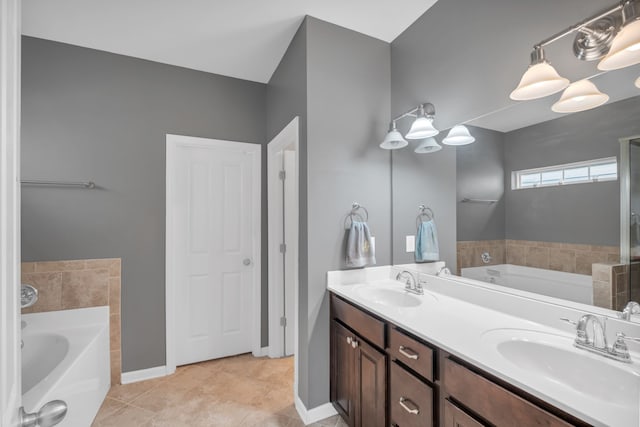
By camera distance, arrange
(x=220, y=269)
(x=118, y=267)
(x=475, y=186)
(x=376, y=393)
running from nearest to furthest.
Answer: (x=376, y=393) < (x=475, y=186) < (x=118, y=267) < (x=220, y=269)

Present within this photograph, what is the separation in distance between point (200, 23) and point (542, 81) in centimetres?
210

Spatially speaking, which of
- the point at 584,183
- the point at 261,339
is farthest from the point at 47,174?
the point at 584,183

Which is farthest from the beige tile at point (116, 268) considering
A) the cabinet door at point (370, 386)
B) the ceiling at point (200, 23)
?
the cabinet door at point (370, 386)

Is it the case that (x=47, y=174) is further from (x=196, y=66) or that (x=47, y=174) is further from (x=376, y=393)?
(x=376, y=393)

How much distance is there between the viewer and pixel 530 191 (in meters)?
1.40

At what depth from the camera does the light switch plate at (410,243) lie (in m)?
2.12

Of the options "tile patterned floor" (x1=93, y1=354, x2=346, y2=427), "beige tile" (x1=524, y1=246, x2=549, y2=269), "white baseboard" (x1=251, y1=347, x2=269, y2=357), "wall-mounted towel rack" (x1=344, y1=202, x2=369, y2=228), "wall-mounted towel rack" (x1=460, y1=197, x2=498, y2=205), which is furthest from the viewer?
"white baseboard" (x1=251, y1=347, x2=269, y2=357)

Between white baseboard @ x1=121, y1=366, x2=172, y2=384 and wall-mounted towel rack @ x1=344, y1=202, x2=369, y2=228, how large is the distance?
201 cm

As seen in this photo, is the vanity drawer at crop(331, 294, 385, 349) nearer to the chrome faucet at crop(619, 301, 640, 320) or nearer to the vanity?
the vanity

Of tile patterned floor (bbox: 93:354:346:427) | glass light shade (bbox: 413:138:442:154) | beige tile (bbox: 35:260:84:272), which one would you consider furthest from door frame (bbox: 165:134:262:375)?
glass light shade (bbox: 413:138:442:154)

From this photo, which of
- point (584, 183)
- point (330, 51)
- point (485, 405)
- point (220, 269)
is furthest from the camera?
point (220, 269)

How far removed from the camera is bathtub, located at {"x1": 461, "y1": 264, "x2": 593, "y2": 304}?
121 centimetres

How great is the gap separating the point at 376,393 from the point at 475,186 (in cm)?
126

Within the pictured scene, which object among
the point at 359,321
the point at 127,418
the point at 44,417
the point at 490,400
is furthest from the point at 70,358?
the point at 490,400
